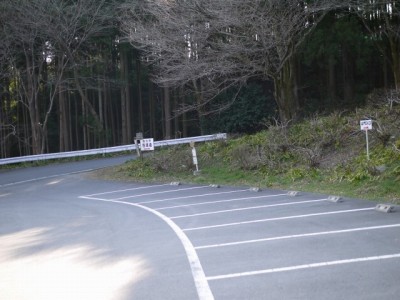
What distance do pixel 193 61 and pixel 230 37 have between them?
1.82m

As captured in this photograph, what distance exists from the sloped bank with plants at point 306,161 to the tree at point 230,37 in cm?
273

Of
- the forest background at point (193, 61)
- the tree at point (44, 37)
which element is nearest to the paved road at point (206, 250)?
the forest background at point (193, 61)

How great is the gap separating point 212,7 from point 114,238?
40.1 ft

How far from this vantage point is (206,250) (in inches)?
290

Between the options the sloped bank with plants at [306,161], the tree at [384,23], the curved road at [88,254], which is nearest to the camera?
the curved road at [88,254]

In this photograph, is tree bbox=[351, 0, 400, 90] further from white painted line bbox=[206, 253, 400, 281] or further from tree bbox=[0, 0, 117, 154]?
tree bbox=[0, 0, 117, 154]

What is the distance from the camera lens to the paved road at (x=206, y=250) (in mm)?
5547

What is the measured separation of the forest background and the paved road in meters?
8.01

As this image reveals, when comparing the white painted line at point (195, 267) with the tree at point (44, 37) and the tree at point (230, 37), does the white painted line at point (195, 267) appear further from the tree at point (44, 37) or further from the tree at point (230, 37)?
the tree at point (44, 37)

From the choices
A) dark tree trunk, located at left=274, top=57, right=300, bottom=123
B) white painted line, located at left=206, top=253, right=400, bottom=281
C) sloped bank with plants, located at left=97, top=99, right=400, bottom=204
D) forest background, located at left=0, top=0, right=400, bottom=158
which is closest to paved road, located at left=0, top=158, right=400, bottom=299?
white painted line, located at left=206, top=253, right=400, bottom=281

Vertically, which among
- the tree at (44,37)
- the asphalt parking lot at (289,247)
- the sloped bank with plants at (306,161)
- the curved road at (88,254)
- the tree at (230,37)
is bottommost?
the curved road at (88,254)

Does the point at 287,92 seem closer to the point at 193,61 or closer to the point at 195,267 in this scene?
the point at 193,61

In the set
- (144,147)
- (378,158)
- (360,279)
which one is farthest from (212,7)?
(360,279)

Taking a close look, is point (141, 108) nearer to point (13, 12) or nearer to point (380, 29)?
point (13, 12)
